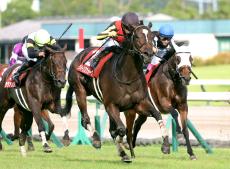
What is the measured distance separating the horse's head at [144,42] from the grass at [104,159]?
1.41 meters

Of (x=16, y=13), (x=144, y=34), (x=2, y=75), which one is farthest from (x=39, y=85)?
(x=16, y=13)

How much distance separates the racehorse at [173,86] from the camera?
1227cm

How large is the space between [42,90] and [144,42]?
2.62 m

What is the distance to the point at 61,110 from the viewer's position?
12.9 meters

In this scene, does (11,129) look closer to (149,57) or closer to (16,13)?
(149,57)

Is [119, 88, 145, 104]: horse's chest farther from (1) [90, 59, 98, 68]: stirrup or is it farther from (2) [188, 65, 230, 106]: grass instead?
(2) [188, 65, 230, 106]: grass

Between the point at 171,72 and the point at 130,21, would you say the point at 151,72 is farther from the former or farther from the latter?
the point at 130,21

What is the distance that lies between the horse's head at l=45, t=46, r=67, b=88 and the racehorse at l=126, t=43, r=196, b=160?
3.61 feet

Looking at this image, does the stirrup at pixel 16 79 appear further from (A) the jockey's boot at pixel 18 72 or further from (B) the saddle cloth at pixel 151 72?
(B) the saddle cloth at pixel 151 72

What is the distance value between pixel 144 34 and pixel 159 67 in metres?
2.71

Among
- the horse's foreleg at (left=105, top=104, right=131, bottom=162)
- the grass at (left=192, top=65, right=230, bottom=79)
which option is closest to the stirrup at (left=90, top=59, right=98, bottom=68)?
the horse's foreleg at (left=105, top=104, right=131, bottom=162)

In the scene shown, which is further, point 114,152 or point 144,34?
point 114,152

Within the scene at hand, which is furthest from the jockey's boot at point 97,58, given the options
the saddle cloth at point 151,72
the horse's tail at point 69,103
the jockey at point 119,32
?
the saddle cloth at point 151,72

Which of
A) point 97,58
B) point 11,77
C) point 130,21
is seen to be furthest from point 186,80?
point 11,77
